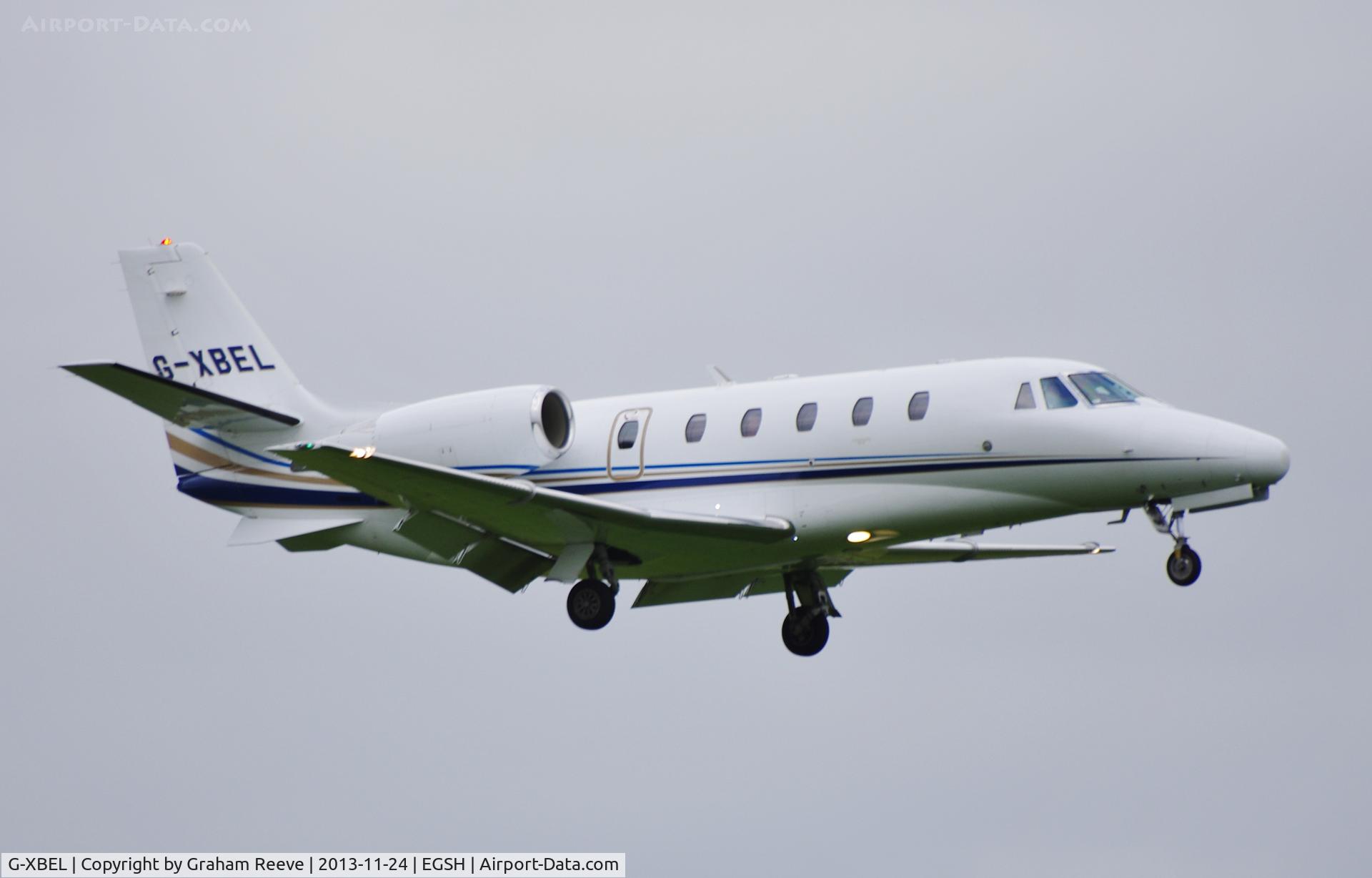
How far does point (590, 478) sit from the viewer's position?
82.8 ft

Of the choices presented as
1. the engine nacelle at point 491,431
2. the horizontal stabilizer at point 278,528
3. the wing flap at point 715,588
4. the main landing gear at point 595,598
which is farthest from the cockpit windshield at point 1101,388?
the horizontal stabilizer at point 278,528

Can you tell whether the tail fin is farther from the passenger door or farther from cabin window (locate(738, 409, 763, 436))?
cabin window (locate(738, 409, 763, 436))

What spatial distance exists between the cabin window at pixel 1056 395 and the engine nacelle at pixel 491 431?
19.8 ft

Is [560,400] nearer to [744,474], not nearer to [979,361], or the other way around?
[744,474]

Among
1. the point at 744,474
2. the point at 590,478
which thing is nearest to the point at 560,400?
the point at 590,478

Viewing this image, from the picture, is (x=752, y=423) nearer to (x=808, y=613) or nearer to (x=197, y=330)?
(x=808, y=613)

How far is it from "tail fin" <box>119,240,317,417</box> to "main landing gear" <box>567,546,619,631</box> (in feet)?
20.2

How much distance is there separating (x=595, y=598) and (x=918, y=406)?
455 centimetres

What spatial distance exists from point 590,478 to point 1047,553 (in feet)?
20.6

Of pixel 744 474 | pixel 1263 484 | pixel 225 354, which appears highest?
pixel 225 354

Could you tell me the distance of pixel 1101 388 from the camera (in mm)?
23172

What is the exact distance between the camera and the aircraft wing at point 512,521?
2288 centimetres

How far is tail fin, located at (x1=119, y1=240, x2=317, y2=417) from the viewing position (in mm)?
28531

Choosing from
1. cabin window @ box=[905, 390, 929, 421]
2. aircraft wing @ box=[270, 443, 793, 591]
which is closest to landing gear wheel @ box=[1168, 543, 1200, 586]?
cabin window @ box=[905, 390, 929, 421]
